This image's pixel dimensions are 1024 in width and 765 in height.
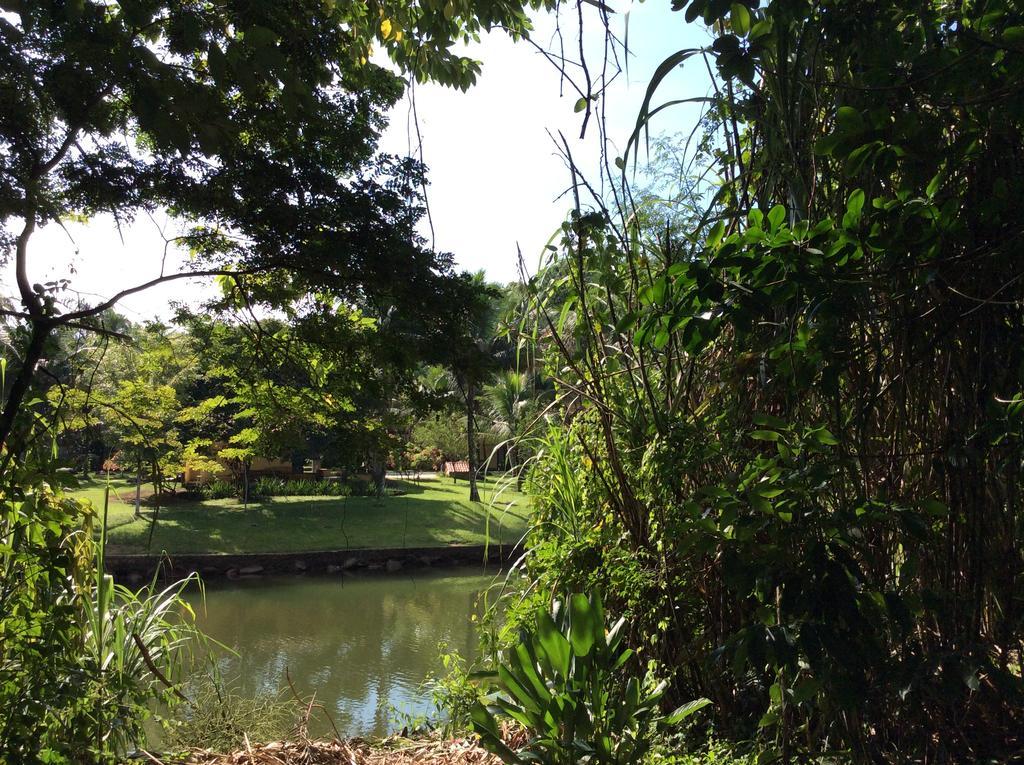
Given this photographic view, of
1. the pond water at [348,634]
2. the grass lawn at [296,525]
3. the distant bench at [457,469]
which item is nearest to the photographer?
the pond water at [348,634]

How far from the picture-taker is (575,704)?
6.23 ft

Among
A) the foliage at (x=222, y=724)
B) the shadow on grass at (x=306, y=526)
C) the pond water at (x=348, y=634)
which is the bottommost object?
the pond water at (x=348, y=634)

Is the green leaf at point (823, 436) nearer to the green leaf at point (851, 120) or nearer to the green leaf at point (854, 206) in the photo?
the green leaf at point (854, 206)

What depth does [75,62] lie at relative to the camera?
1726mm

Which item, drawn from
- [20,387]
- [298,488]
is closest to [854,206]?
[20,387]

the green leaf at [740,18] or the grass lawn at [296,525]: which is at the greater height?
the green leaf at [740,18]

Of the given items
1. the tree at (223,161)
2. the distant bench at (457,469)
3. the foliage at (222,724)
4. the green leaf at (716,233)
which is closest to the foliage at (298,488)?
the distant bench at (457,469)

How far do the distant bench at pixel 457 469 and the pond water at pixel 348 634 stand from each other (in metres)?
10.8

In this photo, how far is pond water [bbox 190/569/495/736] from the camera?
6.26m

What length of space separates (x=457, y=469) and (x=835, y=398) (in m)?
25.2

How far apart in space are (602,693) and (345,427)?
3.73 ft

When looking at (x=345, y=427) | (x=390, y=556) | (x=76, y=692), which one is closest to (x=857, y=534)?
(x=345, y=427)

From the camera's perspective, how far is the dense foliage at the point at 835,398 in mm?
→ 1312

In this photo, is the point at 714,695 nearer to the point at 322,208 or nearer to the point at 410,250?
the point at 410,250
